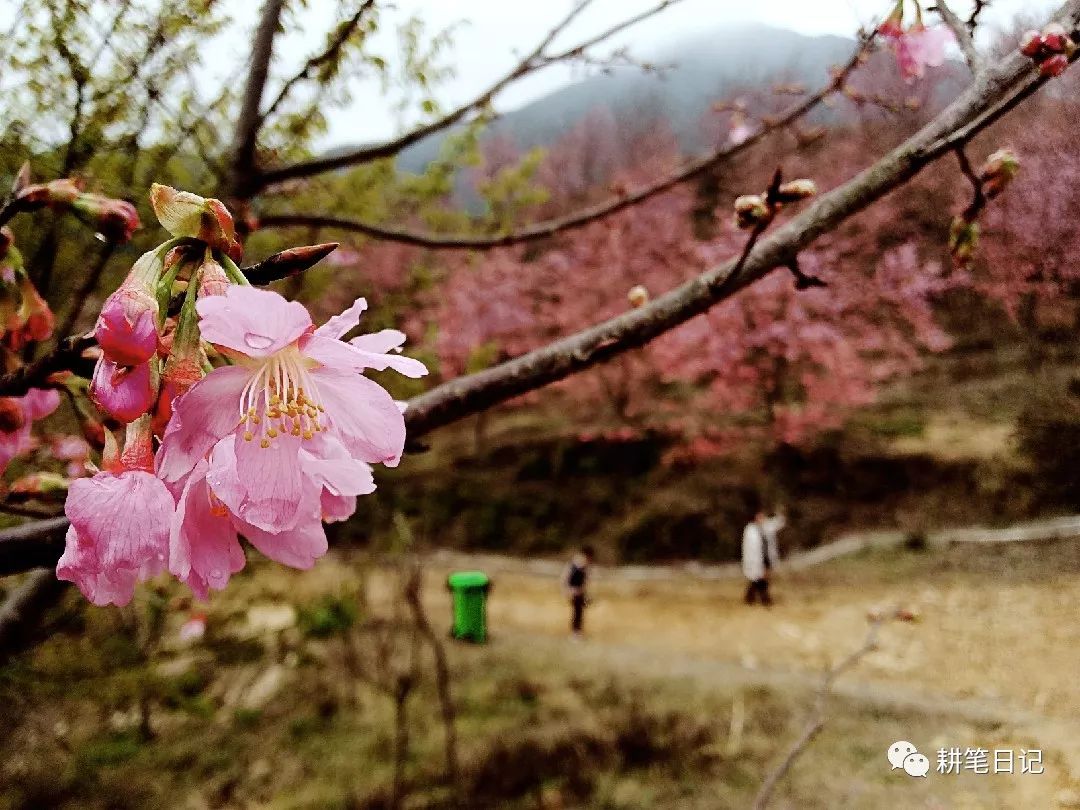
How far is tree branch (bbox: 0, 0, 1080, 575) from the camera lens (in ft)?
2.09

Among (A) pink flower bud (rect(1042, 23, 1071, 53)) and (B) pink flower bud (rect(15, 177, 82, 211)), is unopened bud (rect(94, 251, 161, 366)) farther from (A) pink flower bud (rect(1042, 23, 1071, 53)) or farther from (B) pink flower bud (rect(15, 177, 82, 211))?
(A) pink flower bud (rect(1042, 23, 1071, 53))

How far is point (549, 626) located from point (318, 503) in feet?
19.4

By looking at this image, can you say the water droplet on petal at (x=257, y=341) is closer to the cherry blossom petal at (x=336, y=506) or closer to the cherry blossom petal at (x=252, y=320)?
the cherry blossom petal at (x=252, y=320)

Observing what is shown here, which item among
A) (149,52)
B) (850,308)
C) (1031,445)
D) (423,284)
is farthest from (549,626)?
(149,52)

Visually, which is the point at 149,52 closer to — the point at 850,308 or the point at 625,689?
the point at 625,689

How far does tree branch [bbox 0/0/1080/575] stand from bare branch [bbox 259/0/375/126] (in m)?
0.80

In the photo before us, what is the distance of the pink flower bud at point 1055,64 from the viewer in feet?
2.05

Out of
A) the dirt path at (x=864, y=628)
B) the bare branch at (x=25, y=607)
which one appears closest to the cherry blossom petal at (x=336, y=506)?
the bare branch at (x=25, y=607)

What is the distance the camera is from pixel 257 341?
31 centimetres

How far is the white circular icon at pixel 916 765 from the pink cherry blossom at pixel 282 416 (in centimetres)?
203

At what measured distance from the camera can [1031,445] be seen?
1.89 m

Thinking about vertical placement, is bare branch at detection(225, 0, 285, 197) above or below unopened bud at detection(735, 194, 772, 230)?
above

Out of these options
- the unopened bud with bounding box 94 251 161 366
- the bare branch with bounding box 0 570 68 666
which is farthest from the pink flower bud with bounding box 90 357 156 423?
the bare branch with bounding box 0 570 68 666

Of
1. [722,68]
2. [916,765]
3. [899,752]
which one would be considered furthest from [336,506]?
[722,68]
